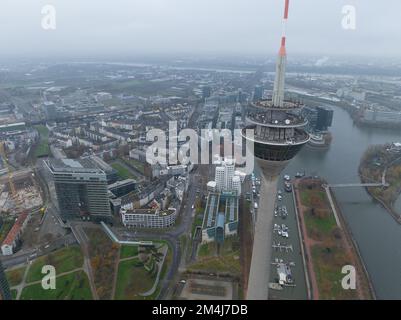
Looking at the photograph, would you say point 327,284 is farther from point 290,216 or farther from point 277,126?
point 277,126

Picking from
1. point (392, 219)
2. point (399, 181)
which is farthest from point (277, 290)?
point (399, 181)

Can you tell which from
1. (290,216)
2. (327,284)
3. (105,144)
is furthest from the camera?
(105,144)

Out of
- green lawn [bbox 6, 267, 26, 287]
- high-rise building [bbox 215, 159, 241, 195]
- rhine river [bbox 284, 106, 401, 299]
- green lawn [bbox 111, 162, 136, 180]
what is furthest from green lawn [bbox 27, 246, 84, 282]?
rhine river [bbox 284, 106, 401, 299]

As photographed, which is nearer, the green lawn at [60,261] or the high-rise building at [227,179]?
the green lawn at [60,261]

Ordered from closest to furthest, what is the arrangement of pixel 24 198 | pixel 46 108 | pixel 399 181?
pixel 24 198
pixel 399 181
pixel 46 108

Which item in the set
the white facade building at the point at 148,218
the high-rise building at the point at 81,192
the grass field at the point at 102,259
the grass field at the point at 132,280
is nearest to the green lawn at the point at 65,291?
the grass field at the point at 102,259

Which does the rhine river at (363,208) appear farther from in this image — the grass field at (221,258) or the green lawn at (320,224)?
the grass field at (221,258)
